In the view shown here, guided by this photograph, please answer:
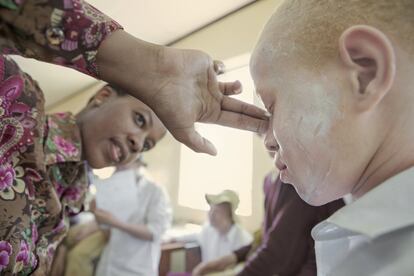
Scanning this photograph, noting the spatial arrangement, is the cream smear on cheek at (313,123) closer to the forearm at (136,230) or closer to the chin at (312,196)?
the chin at (312,196)

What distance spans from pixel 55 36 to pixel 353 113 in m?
0.34

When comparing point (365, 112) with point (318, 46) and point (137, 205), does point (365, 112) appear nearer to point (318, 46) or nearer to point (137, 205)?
point (318, 46)

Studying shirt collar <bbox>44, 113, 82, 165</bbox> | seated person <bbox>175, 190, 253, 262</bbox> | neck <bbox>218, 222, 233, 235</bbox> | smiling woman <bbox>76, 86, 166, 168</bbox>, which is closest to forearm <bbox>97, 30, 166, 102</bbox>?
shirt collar <bbox>44, 113, 82, 165</bbox>

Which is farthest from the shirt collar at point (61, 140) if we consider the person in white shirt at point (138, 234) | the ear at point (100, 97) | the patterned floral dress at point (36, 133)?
the person in white shirt at point (138, 234)

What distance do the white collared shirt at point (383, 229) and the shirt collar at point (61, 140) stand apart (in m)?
0.44

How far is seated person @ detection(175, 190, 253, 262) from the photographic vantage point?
1.63 metres

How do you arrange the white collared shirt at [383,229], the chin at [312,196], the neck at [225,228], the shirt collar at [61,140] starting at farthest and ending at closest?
the neck at [225,228], the shirt collar at [61,140], the chin at [312,196], the white collared shirt at [383,229]

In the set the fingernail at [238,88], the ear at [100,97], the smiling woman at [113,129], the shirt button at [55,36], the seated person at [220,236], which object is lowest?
the seated person at [220,236]

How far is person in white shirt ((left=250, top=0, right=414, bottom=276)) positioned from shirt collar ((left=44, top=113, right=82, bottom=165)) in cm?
36

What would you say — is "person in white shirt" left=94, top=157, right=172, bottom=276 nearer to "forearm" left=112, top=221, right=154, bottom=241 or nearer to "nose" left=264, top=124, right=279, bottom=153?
"forearm" left=112, top=221, right=154, bottom=241

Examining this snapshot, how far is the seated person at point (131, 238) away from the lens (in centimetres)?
160

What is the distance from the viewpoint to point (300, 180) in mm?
458

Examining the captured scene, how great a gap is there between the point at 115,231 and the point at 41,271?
1118 mm

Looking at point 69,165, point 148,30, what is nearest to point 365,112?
point 148,30
